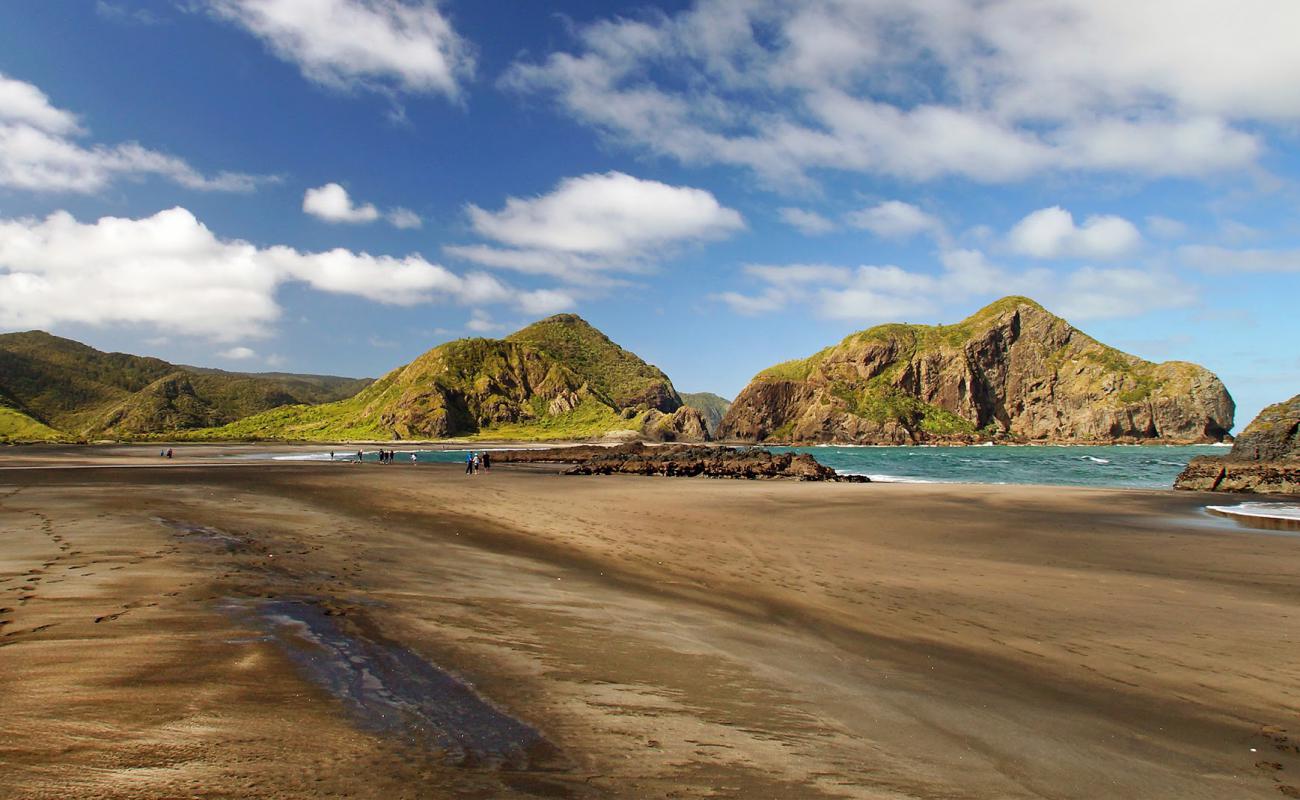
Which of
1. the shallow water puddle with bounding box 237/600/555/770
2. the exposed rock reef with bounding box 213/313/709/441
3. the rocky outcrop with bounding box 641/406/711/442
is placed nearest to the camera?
the shallow water puddle with bounding box 237/600/555/770

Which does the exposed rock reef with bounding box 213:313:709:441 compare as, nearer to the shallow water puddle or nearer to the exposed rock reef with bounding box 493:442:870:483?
the exposed rock reef with bounding box 493:442:870:483

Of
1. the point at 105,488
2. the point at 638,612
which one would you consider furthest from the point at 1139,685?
the point at 105,488

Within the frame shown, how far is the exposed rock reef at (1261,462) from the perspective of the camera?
121 ft

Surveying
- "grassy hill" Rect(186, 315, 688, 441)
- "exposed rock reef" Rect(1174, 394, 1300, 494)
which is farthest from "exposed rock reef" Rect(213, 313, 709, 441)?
"exposed rock reef" Rect(1174, 394, 1300, 494)

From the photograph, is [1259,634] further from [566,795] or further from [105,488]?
[105,488]

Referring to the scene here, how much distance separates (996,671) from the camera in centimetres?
816

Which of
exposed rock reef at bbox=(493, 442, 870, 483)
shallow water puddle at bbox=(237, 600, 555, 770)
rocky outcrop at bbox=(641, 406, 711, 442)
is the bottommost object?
exposed rock reef at bbox=(493, 442, 870, 483)

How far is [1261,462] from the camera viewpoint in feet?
129

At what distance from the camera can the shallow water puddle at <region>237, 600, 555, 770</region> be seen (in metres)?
4.39

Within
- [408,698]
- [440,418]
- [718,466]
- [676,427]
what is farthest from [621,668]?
[676,427]

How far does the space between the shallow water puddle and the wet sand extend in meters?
0.03

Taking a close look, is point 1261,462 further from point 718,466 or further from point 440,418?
point 440,418

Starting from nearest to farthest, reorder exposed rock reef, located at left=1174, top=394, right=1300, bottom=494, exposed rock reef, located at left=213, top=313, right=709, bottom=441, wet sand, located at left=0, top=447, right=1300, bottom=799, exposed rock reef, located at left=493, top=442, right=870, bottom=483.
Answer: wet sand, located at left=0, top=447, right=1300, bottom=799 < exposed rock reef, located at left=1174, top=394, right=1300, bottom=494 < exposed rock reef, located at left=493, top=442, right=870, bottom=483 < exposed rock reef, located at left=213, top=313, right=709, bottom=441

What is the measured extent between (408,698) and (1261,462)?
174 ft
